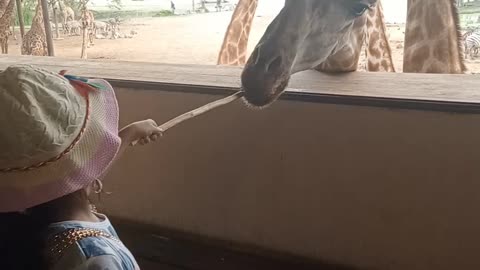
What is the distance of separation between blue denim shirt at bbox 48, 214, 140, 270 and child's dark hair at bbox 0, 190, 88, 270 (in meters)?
0.02

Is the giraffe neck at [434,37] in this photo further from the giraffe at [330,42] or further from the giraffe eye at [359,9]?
the giraffe eye at [359,9]

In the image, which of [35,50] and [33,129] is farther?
[35,50]

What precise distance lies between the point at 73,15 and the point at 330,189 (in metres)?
1.53

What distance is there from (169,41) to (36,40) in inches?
21.1

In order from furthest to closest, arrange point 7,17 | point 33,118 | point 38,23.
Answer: point 7,17 → point 38,23 → point 33,118

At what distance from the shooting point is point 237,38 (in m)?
1.98

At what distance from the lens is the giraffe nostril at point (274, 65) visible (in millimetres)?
1096

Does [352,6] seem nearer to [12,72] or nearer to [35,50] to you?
[12,72]

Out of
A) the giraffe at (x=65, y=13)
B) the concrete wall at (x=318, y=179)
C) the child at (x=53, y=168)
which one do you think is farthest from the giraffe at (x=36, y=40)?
the child at (x=53, y=168)

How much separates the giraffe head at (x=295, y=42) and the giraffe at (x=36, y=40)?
1.32 m

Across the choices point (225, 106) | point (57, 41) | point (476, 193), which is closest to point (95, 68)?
point (225, 106)

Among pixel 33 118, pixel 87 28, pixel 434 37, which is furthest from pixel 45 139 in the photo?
pixel 87 28

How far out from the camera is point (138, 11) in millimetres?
2170

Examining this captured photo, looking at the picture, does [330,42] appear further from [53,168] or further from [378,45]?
[53,168]
